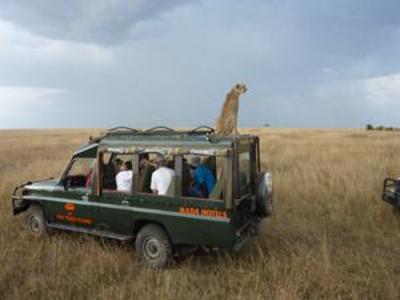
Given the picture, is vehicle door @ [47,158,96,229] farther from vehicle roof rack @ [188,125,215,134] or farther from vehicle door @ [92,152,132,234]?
vehicle roof rack @ [188,125,215,134]

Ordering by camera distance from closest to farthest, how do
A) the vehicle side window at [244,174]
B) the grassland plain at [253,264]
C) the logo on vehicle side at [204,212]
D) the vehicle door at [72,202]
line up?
the grassland plain at [253,264] → the logo on vehicle side at [204,212] → the vehicle side window at [244,174] → the vehicle door at [72,202]

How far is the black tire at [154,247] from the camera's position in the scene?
6086 mm

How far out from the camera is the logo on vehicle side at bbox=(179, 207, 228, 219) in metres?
5.46

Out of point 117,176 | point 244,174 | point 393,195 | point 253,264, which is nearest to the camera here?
point 253,264

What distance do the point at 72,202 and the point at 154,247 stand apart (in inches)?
67.3

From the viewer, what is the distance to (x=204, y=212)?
559cm

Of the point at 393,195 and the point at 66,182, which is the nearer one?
the point at 66,182

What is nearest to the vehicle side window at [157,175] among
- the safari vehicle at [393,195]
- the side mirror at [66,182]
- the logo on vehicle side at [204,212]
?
the logo on vehicle side at [204,212]

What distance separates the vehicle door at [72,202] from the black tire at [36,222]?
0.88 ft

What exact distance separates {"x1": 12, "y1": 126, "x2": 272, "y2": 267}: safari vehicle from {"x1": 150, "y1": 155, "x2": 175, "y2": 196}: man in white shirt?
0.10m

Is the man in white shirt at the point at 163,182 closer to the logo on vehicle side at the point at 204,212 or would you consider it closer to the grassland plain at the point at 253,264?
the logo on vehicle side at the point at 204,212

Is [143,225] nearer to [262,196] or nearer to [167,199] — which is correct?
[167,199]

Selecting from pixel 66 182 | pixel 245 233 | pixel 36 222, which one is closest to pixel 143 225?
pixel 245 233

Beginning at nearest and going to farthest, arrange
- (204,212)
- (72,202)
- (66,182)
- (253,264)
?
(204,212) < (253,264) < (72,202) < (66,182)
